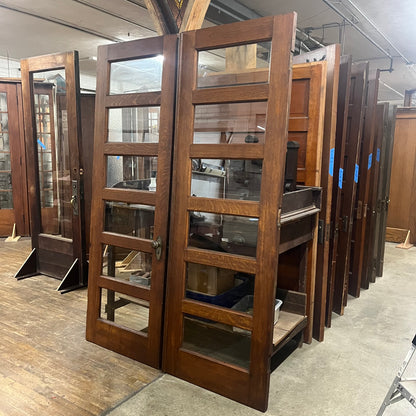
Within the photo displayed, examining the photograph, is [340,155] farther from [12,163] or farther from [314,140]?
[12,163]

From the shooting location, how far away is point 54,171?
401 cm

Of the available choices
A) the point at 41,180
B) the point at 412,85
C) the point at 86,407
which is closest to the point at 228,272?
the point at 86,407

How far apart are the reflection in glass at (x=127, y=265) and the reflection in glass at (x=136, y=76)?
104 centimetres

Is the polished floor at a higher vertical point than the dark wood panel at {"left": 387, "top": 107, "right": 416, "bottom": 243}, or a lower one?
lower

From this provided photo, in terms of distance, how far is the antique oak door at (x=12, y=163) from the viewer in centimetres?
518

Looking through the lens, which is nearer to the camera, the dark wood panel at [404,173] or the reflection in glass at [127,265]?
the reflection in glass at [127,265]

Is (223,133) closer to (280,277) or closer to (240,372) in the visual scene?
(280,277)

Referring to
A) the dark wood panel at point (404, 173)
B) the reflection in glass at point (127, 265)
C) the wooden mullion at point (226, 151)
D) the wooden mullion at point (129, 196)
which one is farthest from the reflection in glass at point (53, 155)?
the dark wood panel at point (404, 173)

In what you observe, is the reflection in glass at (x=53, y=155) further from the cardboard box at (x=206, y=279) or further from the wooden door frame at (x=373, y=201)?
the wooden door frame at (x=373, y=201)

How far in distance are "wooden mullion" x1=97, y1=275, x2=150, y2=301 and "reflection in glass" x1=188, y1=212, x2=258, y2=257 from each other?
0.47 metres

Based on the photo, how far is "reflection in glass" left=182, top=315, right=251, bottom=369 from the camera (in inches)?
84.2

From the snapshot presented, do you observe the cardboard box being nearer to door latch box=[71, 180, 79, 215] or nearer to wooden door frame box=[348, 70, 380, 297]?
door latch box=[71, 180, 79, 215]

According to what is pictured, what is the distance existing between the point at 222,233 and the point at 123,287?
2.50 feet

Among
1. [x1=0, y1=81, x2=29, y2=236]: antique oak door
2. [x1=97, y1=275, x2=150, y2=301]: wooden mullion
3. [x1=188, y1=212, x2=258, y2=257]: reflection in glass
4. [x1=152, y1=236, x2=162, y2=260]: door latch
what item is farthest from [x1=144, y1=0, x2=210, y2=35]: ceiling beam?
[x1=0, y1=81, x2=29, y2=236]: antique oak door
